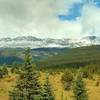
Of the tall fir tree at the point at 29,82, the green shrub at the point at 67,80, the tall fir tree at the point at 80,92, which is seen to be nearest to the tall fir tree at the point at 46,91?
the tall fir tree at the point at 29,82

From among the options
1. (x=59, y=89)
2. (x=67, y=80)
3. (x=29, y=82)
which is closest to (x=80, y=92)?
(x=29, y=82)

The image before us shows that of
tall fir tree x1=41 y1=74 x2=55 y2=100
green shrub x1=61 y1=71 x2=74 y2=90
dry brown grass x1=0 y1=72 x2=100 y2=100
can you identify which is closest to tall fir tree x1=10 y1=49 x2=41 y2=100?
tall fir tree x1=41 y1=74 x2=55 y2=100

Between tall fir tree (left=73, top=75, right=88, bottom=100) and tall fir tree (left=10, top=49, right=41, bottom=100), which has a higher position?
tall fir tree (left=10, top=49, right=41, bottom=100)

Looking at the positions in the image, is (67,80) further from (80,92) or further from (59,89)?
(80,92)

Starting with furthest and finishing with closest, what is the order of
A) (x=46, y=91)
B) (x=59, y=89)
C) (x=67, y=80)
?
(x=67, y=80), (x=59, y=89), (x=46, y=91)

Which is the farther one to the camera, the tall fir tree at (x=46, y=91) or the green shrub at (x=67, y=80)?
the green shrub at (x=67, y=80)

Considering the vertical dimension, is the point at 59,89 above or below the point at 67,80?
below

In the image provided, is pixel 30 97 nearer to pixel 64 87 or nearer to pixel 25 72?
pixel 25 72

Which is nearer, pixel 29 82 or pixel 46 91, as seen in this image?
pixel 29 82

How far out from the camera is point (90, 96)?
314 feet

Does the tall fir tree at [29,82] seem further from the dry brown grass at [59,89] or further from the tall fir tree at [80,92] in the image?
the dry brown grass at [59,89]

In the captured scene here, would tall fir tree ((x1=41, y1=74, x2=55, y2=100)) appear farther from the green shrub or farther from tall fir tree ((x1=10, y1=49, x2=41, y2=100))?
the green shrub

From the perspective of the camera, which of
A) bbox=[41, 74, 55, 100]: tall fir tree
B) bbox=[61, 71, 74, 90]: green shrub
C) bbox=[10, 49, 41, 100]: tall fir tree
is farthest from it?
bbox=[61, 71, 74, 90]: green shrub

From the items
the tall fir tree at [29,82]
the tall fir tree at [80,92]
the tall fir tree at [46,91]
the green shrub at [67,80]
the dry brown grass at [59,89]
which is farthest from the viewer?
the green shrub at [67,80]
